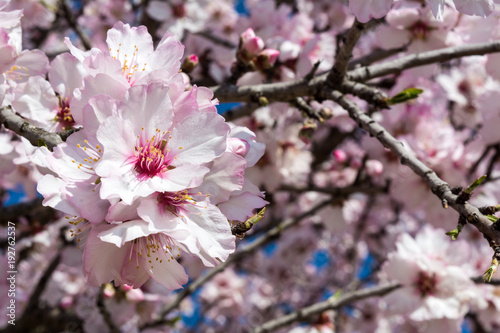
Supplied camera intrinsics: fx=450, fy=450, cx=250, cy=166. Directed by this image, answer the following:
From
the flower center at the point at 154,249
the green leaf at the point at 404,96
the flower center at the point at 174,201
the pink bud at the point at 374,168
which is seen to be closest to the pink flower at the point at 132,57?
the flower center at the point at 174,201

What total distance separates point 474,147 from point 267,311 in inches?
143

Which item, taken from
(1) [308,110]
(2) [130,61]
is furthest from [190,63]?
(1) [308,110]

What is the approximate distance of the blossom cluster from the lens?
43.0 inches

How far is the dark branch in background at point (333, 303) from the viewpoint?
96.2 inches

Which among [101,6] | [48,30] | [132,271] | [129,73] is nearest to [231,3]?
[101,6]

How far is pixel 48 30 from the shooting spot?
14.1 ft

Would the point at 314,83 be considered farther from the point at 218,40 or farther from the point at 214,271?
the point at 218,40

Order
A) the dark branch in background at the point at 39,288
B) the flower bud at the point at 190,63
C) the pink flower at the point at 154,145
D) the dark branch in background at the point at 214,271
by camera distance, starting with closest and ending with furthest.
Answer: the pink flower at the point at 154,145
the flower bud at the point at 190,63
the dark branch in background at the point at 214,271
the dark branch in background at the point at 39,288

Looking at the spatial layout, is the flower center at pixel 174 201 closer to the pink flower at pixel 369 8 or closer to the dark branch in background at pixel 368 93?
the pink flower at pixel 369 8

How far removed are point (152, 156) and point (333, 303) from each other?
5.91ft

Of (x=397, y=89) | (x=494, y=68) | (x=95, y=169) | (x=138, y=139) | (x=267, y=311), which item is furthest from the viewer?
(x=267, y=311)

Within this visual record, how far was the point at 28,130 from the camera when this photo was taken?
1.22 meters

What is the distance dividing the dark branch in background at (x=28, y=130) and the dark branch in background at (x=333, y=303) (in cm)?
183

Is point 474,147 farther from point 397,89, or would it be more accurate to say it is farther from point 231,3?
point 231,3
